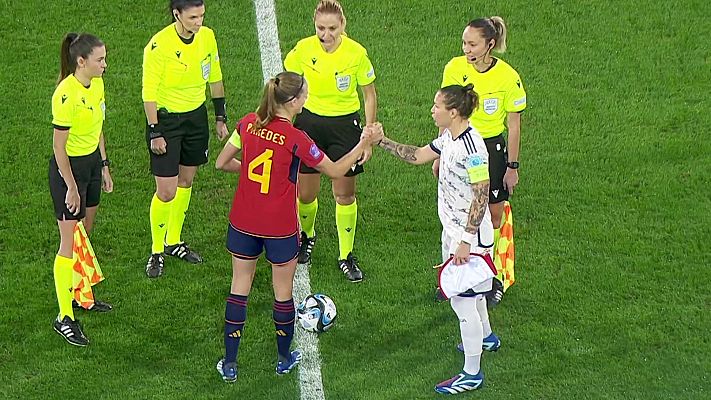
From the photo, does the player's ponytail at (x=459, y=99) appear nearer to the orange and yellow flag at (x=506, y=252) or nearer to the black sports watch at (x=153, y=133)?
the orange and yellow flag at (x=506, y=252)

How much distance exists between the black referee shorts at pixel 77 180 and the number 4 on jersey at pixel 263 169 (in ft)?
5.22

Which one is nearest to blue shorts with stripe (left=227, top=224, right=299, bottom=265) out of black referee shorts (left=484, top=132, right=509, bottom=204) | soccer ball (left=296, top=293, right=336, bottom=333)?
soccer ball (left=296, top=293, right=336, bottom=333)

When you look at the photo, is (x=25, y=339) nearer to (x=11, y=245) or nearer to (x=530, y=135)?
(x=11, y=245)

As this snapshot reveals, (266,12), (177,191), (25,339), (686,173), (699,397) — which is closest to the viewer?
(699,397)

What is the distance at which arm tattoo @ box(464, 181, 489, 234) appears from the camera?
7504mm

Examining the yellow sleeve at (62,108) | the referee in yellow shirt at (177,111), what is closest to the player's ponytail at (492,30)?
the referee in yellow shirt at (177,111)

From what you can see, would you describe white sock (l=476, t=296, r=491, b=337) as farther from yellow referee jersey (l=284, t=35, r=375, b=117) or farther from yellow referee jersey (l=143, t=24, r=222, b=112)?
yellow referee jersey (l=143, t=24, r=222, b=112)

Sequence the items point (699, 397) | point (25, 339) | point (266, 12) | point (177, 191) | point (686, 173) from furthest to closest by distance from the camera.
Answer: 1. point (266, 12)
2. point (686, 173)
3. point (177, 191)
4. point (25, 339)
5. point (699, 397)

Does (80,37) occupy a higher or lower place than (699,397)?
higher

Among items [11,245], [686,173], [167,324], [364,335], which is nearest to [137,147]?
[11,245]

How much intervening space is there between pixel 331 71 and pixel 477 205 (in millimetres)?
2006

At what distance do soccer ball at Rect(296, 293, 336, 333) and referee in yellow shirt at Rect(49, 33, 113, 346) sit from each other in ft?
5.75

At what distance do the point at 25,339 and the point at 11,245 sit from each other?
1.41 m

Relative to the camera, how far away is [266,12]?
1334cm
